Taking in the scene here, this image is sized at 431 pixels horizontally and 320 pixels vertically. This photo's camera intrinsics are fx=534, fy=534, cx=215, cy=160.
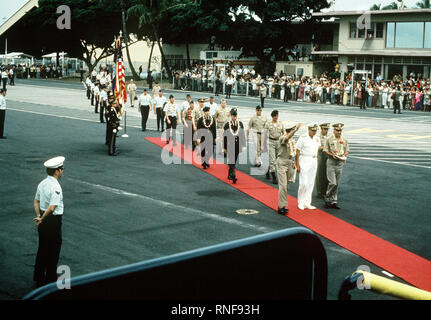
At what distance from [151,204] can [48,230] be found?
15.6ft

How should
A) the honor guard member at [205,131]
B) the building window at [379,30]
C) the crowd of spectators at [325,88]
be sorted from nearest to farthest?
the honor guard member at [205,131] → the crowd of spectators at [325,88] → the building window at [379,30]

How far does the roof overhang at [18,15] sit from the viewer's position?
66.8 m

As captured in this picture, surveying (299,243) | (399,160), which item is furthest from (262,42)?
(299,243)

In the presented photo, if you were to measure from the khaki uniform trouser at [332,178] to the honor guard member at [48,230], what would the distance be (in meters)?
6.64

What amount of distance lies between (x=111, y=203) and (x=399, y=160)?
1104 cm

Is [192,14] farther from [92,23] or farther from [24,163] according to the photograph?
[24,163]

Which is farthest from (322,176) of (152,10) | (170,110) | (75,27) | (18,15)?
(18,15)

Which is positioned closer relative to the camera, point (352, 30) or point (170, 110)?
point (170, 110)

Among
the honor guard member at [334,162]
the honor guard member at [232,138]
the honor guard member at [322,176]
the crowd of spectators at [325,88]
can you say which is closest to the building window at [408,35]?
the crowd of spectators at [325,88]

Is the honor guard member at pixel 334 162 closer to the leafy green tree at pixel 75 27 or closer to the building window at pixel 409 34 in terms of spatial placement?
the building window at pixel 409 34

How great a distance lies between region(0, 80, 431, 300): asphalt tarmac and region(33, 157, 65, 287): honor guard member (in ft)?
0.83

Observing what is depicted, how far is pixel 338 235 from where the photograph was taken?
977 cm

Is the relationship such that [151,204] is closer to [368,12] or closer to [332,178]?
[332,178]

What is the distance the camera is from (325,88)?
4256cm
